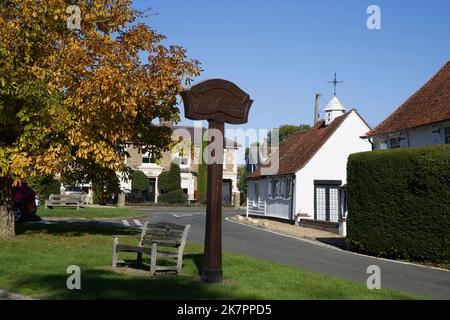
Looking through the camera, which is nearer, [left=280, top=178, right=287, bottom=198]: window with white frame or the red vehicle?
the red vehicle

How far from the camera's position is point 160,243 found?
431 inches

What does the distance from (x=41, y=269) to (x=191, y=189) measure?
165 ft

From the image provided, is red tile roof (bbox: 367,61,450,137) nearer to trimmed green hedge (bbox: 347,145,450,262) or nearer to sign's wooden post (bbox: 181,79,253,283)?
trimmed green hedge (bbox: 347,145,450,262)

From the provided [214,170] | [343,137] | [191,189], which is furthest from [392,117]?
[191,189]

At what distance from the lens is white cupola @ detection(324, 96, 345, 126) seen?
35.5 m

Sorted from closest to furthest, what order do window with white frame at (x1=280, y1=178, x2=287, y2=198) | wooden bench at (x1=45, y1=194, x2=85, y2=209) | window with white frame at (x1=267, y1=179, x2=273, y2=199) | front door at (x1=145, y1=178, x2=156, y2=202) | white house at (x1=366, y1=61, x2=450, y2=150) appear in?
1. white house at (x1=366, y1=61, x2=450, y2=150)
2. window with white frame at (x1=280, y1=178, x2=287, y2=198)
3. wooden bench at (x1=45, y1=194, x2=85, y2=209)
4. window with white frame at (x1=267, y1=179, x2=273, y2=199)
5. front door at (x1=145, y1=178, x2=156, y2=202)

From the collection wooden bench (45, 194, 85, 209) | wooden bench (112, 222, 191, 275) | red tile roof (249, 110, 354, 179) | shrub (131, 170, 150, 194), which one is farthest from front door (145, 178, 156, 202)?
wooden bench (112, 222, 191, 275)

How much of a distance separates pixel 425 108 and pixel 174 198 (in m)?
33.8

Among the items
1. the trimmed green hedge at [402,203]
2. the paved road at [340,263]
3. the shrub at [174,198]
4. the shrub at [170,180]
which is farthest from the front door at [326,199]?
the shrub at [170,180]

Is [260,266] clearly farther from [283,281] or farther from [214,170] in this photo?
[214,170]

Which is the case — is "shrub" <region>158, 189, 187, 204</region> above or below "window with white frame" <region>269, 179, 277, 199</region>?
below

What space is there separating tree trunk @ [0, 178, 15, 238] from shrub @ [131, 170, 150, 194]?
3799cm

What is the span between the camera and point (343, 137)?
1283 inches

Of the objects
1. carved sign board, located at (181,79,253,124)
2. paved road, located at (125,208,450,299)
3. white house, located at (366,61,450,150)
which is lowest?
paved road, located at (125,208,450,299)
